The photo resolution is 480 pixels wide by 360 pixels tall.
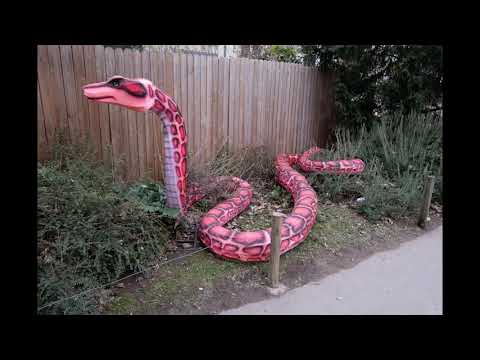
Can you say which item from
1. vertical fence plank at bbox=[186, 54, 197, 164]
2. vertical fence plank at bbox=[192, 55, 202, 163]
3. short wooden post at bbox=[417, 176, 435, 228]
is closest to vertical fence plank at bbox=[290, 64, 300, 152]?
vertical fence plank at bbox=[192, 55, 202, 163]

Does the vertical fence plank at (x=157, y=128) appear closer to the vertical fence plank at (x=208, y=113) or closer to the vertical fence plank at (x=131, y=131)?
the vertical fence plank at (x=131, y=131)

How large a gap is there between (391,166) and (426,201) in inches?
61.7

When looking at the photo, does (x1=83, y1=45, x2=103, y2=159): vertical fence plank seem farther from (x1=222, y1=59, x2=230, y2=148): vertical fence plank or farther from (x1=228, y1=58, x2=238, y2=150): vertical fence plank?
(x1=228, y1=58, x2=238, y2=150): vertical fence plank

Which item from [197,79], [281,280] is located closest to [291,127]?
[197,79]

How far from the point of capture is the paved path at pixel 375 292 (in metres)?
2.64

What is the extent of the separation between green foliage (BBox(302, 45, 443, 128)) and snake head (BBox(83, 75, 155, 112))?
15.9 feet

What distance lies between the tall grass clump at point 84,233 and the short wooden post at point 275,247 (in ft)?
4.08

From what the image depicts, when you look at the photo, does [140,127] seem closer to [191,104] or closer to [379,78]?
[191,104]

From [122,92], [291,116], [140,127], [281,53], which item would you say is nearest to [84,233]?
[122,92]

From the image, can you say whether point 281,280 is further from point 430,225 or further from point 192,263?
point 430,225

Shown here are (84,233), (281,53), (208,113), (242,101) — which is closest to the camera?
(84,233)

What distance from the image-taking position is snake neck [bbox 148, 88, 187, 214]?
324 centimetres

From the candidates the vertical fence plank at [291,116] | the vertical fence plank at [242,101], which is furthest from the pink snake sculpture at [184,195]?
the vertical fence plank at [291,116]

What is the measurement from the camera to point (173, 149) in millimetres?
3352
